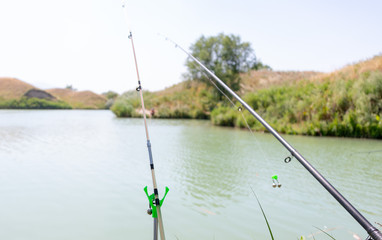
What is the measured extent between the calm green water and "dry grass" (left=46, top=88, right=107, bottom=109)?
43635 millimetres

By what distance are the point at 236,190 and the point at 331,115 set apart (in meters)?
9.14

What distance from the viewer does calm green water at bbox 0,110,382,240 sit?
3309 mm

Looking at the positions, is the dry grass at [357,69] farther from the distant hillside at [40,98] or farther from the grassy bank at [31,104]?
the distant hillside at [40,98]

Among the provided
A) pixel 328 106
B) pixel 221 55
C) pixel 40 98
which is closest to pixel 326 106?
pixel 328 106

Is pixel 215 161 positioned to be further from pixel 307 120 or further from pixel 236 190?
pixel 307 120

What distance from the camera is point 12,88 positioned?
146 feet

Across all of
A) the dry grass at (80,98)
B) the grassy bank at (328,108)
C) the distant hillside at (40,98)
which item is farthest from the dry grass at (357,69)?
the dry grass at (80,98)

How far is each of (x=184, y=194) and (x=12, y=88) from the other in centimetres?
4898

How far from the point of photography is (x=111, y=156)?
7.75 meters

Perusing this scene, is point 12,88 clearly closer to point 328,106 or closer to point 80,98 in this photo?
point 80,98

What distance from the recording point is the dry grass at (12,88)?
42.3 meters

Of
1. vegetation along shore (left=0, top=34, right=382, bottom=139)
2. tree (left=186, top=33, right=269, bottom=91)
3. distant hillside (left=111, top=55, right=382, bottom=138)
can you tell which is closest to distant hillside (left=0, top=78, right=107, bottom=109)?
vegetation along shore (left=0, top=34, right=382, bottom=139)

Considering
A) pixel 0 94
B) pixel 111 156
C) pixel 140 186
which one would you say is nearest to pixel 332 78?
pixel 111 156

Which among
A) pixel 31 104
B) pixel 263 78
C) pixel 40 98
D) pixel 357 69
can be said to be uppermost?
pixel 263 78
